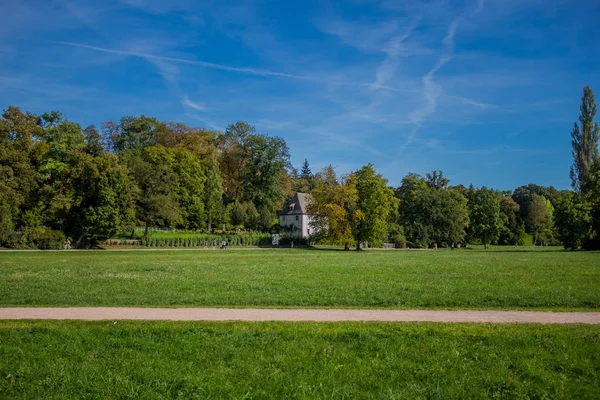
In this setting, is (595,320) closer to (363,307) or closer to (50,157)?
(363,307)

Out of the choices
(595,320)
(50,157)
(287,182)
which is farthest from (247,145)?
(595,320)

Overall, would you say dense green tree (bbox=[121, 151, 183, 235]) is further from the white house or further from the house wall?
the house wall

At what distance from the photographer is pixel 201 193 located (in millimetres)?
75188

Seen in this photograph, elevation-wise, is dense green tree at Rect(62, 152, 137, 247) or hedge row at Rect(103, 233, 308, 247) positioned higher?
dense green tree at Rect(62, 152, 137, 247)

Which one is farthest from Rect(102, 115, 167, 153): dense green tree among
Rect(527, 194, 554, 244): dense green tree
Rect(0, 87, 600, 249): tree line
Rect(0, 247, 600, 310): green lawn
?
Rect(527, 194, 554, 244): dense green tree

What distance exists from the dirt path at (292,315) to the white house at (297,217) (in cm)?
7281

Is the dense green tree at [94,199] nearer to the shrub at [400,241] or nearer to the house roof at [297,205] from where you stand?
the house roof at [297,205]

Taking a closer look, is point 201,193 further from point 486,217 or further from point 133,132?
point 486,217

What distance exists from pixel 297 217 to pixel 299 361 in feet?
261

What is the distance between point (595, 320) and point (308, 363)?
301 inches

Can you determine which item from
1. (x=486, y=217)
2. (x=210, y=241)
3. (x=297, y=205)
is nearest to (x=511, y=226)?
(x=486, y=217)

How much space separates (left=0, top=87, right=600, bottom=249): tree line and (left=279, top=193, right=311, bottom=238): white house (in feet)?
8.28

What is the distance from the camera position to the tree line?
5097 cm

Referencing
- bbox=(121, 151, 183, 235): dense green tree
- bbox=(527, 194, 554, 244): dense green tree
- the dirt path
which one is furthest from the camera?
bbox=(527, 194, 554, 244): dense green tree
